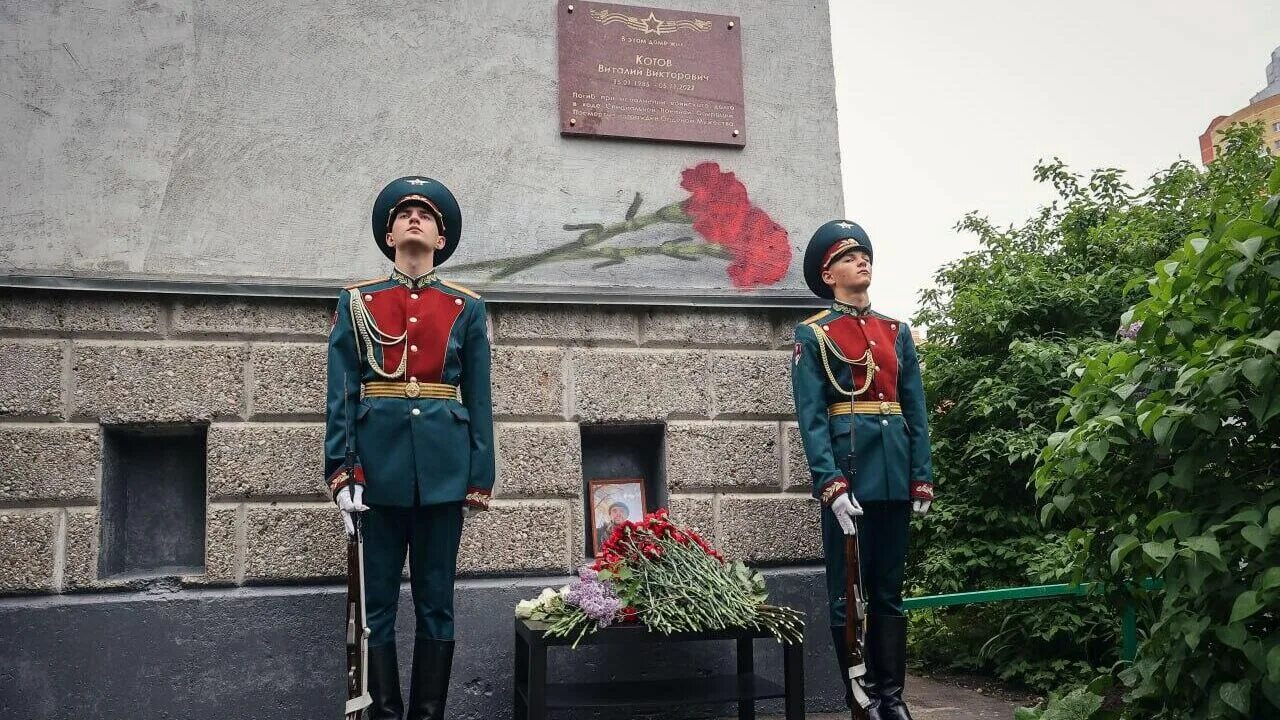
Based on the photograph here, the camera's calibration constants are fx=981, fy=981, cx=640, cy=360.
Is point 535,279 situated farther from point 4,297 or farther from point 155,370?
point 4,297

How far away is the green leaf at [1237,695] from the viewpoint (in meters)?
2.86

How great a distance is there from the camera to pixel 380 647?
3785mm

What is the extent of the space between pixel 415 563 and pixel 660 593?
0.99 metres

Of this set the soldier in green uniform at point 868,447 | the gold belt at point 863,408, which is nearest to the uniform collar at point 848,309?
the soldier in green uniform at point 868,447

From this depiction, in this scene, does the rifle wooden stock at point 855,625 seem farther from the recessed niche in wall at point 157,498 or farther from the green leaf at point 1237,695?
the recessed niche in wall at point 157,498

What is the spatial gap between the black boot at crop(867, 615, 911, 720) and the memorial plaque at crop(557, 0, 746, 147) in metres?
2.60

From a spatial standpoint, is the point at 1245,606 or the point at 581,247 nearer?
the point at 1245,606

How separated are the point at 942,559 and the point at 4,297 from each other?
5208 millimetres

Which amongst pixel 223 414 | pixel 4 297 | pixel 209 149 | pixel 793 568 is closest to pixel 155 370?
pixel 223 414

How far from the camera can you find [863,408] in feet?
14.1

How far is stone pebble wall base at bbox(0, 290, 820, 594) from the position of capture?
172 inches

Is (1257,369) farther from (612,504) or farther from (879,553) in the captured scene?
(612,504)

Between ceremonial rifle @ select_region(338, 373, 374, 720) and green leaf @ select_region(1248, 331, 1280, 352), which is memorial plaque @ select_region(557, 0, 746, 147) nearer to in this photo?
ceremonial rifle @ select_region(338, 373, 374, 720)

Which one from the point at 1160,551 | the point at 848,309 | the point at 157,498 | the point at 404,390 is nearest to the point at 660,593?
the point at 404,390
